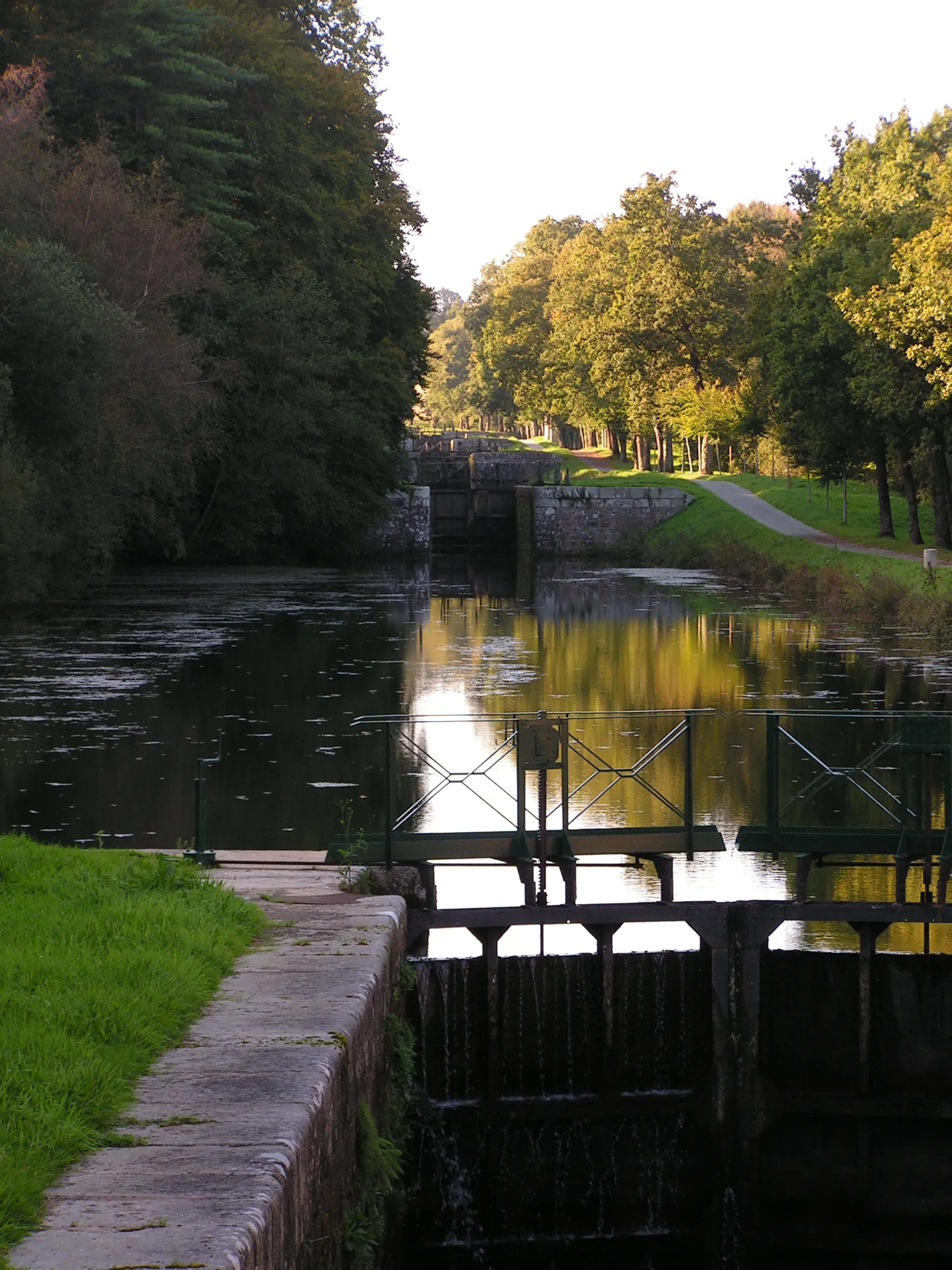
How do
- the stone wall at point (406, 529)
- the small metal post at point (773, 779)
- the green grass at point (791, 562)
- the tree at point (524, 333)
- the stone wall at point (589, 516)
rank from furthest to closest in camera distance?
the tree at point (524, 333) → the stone wall at point (589, 516) → the stone wall at point (406, 529) → the green grass at point (791, 562) → the small metal post at point (773, 779)

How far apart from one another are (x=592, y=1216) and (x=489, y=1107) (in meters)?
0.84

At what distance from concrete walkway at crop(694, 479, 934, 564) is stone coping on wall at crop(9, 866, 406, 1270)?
29.7 metres

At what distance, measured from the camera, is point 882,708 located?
2023cm

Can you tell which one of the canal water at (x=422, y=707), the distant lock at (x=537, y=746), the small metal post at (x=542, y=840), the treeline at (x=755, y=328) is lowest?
the canal water at (x=422, y=707)

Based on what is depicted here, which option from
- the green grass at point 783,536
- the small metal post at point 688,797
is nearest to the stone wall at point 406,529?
the green grass at point 783,536

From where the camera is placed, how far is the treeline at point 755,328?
3381 centimetres

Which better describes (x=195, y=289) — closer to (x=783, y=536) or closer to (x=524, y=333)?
(x=783, y=536)

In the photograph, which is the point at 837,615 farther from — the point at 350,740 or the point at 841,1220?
the point at 841,1220

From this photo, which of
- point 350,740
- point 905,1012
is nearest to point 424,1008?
point 905,1012

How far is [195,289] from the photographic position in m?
34.2

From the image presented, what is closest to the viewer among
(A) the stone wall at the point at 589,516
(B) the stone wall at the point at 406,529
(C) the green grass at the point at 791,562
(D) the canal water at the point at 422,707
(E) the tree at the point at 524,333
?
(D) the canal water at the point at 422,707

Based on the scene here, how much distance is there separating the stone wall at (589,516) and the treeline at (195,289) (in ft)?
26.4

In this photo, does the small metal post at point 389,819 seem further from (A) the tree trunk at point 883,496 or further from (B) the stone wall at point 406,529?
(B) the stone wall at point 406,529

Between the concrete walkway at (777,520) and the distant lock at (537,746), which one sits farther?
the concrete walkway at (777,520)
